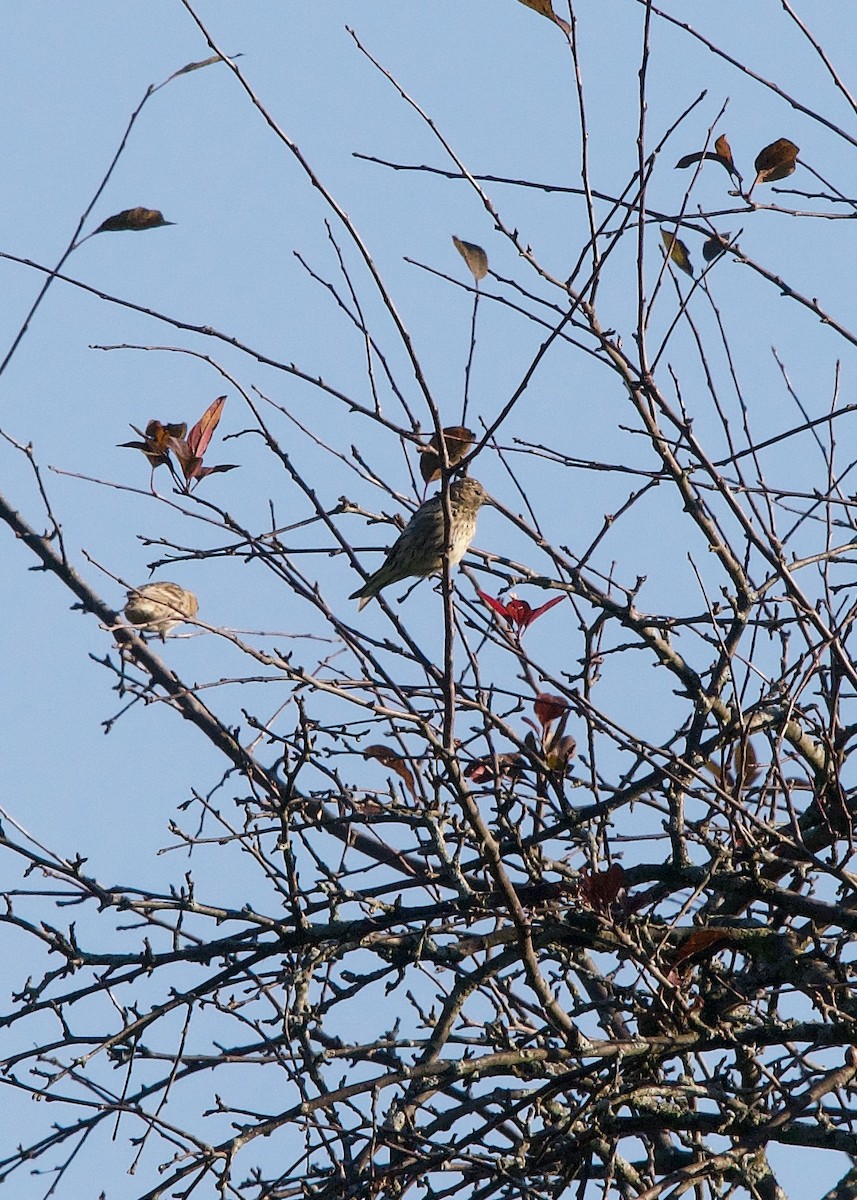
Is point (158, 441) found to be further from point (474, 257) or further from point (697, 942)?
point (697, 942)

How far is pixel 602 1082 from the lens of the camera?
384 cm

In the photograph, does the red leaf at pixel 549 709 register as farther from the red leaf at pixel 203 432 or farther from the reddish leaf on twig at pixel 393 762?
the red leaf at pixel 203 432

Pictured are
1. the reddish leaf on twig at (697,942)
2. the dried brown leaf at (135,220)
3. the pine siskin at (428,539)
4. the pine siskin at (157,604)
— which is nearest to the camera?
the dried brown leaf at (135,220)

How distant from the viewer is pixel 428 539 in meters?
5.88

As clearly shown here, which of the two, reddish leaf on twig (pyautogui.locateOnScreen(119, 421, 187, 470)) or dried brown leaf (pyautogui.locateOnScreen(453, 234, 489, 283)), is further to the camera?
reddish leaf on twig (pyautogui.locateOnScreen(119, 421, 187, 470))

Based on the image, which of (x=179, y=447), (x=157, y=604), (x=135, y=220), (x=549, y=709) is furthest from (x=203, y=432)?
(x=157, y=604)

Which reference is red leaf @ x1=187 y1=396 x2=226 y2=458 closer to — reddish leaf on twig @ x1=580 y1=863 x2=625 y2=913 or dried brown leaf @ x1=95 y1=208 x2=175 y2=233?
dried brown leaf @ x1=95 y1=208 x2=175 y2=233

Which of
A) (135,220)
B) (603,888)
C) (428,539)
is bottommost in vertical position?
(603,888)

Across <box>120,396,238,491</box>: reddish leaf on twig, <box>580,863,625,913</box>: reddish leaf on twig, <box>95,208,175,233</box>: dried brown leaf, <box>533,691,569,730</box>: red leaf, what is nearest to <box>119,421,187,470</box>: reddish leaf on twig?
<box>120,396,238,491</box>: reddish leaf on twig

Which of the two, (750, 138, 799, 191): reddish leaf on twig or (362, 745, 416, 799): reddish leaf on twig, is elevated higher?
(750, 138, 799, 191): reddish leaf on twig

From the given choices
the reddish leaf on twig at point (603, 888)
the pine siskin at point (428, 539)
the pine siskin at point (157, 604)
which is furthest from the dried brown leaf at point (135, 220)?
the pine siskin at point (157, 604)

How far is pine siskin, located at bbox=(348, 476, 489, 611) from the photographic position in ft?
18.7

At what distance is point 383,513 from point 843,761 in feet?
5.33

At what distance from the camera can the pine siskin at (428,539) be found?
5.69 metres
